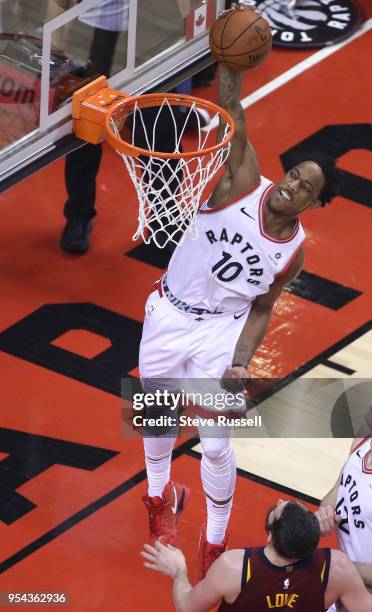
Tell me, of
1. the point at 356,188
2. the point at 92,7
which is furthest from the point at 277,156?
the point at 92,7

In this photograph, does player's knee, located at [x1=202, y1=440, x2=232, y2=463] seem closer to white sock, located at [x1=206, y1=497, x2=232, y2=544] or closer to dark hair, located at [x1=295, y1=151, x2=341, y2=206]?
white sock, located at [x1=206, y1=497, x2=232, y2=544]

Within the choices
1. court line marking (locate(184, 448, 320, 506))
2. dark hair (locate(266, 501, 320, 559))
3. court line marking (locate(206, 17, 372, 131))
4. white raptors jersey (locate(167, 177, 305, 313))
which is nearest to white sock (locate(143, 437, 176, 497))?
court line marking (locate(184, 448, 320, 506))

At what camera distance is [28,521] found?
7.81m

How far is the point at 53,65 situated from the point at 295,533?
3.09 m

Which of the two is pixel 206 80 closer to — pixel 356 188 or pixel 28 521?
pixel 356 188

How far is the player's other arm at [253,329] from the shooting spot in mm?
7102

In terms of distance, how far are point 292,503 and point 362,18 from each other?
680 centimetres

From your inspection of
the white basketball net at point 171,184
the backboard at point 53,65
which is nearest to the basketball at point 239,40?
the white basketball net at point 171,184

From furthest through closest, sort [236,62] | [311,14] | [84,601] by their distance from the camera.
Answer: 1. [311,14]
2. [84,601]
3. [236,62]

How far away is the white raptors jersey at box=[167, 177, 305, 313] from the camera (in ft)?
22.8

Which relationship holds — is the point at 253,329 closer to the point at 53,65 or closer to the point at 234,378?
the point at 234,378

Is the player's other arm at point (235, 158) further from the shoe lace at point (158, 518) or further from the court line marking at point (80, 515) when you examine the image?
the court line marking at point (80, 515)

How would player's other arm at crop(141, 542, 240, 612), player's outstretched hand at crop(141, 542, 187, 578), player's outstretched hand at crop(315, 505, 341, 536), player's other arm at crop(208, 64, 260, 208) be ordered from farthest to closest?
1. player's other arm at crop(208, 64, 260, 208)
2. player's outstretched hand at crop(315, 505, 341, 536)
3. player's outstretched hand at crop(141, 542, 187, 578)
4. player's other arm at crop(141, 542, 240, 612)

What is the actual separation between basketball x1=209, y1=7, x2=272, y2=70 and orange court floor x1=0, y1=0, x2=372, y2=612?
2.39 m
